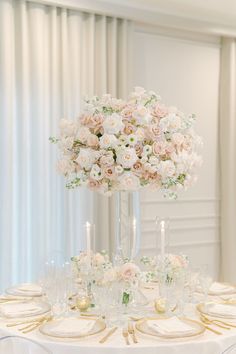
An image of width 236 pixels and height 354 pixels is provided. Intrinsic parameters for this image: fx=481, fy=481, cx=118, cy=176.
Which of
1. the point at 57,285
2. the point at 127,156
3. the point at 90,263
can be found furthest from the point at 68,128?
the point at 57,285

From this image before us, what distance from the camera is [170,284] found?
2.41m

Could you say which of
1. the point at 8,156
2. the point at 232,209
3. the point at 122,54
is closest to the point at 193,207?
the point at 232,209

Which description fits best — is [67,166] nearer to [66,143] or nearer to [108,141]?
[66,143]

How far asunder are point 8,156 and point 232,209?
2485 mm

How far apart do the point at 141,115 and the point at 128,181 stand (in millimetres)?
353

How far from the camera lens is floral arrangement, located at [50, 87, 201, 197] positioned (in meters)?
2.50

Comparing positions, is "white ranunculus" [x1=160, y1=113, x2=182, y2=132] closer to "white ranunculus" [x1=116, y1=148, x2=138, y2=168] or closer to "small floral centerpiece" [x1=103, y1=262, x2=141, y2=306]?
"white ranunculus" [x1=116, y1=148, x2=138, y2=168]

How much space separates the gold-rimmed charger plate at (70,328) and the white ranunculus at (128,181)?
2.24 ft

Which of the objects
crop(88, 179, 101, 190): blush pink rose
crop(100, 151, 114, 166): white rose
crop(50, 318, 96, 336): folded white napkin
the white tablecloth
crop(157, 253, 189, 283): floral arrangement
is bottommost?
the white tablecloth

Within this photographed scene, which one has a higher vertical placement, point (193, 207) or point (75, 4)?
point (75, 4)

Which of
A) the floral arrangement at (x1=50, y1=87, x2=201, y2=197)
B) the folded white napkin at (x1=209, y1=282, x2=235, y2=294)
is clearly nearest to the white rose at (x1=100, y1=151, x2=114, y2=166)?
the floral arrangement at (x1=50, y1=87, x2=201, y2=197)

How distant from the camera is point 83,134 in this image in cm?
256

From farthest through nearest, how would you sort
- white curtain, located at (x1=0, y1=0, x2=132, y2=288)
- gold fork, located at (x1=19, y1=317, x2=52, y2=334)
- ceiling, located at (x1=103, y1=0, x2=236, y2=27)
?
ceiling, located at (x1=103, y1=0, x2=236, y2=27)
white curtain, located at (x1=0, y1=0, x2=132, y2=288)
gold fork, located at (x1=19, y1=317, x2=52, y2=334)

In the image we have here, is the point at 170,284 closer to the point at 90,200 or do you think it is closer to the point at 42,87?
the point at 90,200
